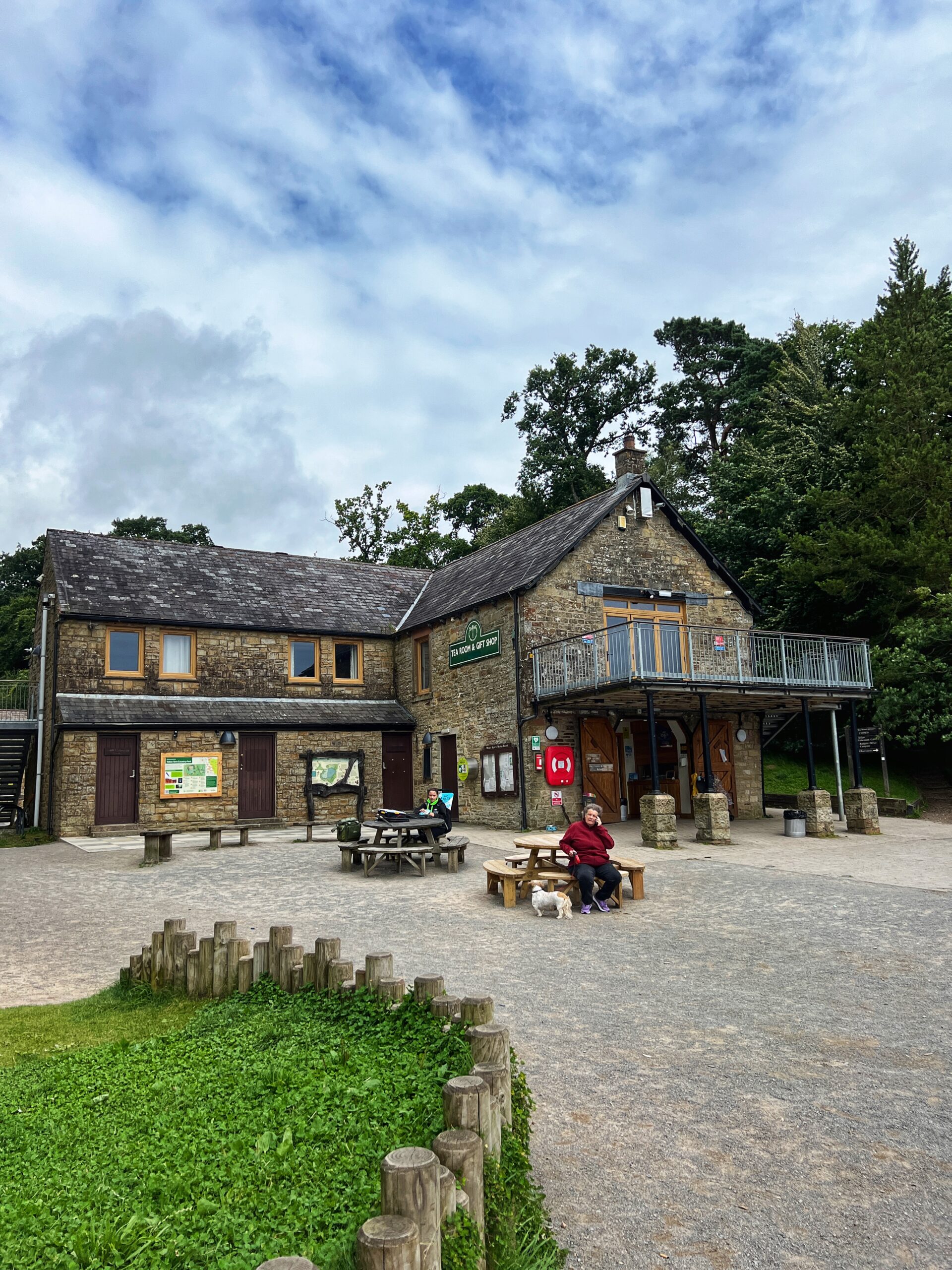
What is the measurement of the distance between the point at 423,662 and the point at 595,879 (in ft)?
46.6

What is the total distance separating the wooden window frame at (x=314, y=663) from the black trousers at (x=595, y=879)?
14.6 m

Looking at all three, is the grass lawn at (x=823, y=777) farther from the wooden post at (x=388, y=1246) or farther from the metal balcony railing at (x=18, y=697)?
the wooden post at (x=388, y=1246)

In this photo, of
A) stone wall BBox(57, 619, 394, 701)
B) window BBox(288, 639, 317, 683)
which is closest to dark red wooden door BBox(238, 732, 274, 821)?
stone wall BBox(57, 619, 394, 701)

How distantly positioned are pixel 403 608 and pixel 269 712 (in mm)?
5915

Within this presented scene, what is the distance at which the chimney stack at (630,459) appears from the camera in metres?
22.6

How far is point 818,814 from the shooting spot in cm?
1802

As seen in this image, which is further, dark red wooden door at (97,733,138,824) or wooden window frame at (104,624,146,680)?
wooden window frame at (104,624,146,680)

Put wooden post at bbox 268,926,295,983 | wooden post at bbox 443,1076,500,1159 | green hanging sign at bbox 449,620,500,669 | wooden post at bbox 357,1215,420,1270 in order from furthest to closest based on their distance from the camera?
green hanging sign at bbox 449,620,500,669, wooden post at bbox 268,926,295,983, wooden post at bbox 443,1076,500,1159, wooden post at bbox 357,1215,420,1270

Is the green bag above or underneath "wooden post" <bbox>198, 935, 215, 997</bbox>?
above

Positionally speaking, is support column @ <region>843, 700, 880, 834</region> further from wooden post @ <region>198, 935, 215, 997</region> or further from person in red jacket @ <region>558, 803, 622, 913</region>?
wooden post @ <region>198, 935, 215, 997</region>

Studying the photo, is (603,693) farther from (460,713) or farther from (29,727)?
(29,727)

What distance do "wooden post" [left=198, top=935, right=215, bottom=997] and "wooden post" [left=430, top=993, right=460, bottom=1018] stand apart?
269cm

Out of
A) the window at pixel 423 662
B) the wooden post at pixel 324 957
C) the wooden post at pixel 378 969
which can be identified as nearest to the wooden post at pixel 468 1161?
the wooden post at pixel 378 969

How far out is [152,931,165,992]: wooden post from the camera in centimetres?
663
